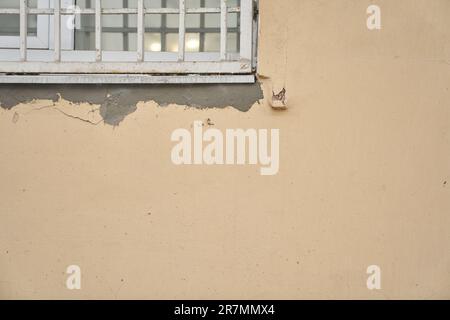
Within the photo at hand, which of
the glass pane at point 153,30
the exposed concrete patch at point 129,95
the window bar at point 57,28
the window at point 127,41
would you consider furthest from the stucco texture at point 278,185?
the glass pane at point 153,30

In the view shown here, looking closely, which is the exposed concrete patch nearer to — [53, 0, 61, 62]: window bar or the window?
the window

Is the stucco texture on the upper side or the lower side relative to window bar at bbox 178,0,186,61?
lower

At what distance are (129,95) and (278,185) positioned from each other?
1.00 meters

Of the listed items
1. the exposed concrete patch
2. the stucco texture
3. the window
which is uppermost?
the window

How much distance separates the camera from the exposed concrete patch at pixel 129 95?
3.17 m

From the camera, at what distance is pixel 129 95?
126 inches

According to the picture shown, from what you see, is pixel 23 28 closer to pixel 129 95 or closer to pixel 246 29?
pixel 129 95

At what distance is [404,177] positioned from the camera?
312 centimetres

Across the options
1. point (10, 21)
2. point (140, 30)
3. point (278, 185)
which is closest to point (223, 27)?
point (140, 30)

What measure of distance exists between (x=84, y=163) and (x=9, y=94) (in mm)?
591

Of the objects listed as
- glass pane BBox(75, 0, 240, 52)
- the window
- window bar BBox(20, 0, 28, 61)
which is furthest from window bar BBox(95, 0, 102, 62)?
window bar BBox(20, 0, 28, 61)

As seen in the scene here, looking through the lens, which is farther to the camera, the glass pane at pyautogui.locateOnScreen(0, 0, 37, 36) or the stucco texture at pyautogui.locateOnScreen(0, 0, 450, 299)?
the glass pane at pyautogui.locateOnScreen(0, 0, 37, 36)

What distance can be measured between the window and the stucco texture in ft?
0.57

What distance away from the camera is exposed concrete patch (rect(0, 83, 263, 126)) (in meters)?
3.17
